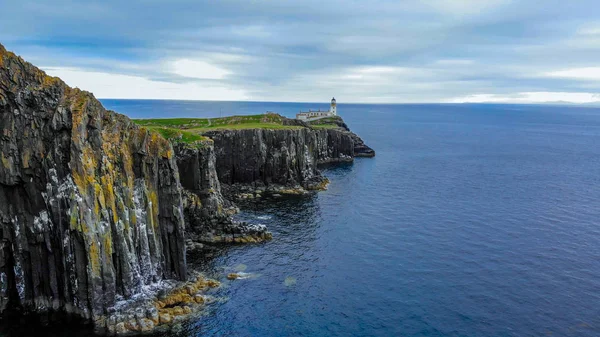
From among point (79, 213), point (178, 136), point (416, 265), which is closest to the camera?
point (79, 213)

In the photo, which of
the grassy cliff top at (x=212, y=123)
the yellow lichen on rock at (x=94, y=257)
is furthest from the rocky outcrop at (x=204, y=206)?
the yellow lichen on rock at (x=94, y=257)

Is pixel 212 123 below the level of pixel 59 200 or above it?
above

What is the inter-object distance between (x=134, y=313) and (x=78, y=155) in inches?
723

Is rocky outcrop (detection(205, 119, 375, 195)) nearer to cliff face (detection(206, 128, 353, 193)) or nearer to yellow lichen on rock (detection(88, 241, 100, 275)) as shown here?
cliff face (detection(206, 128, 353, 193))

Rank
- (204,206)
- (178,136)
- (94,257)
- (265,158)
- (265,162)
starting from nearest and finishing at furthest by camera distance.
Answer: (94,257) < (204,206) < (178,136) < (265,162) < (265,158)

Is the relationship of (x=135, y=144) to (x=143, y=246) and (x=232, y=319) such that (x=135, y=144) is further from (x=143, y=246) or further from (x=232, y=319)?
(x=232, y=319)

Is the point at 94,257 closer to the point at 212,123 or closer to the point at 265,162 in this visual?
the point at 265,162

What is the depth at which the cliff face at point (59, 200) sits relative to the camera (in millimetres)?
47594

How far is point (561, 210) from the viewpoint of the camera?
322ft

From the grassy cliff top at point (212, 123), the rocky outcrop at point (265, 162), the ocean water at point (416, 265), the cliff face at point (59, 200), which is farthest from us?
the grassy cliff top at point (212, 123)

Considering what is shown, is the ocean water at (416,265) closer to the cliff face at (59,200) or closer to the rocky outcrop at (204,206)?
the rocky outcrop at (204,206)

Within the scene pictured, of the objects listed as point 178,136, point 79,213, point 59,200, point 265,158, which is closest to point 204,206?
point 178,136

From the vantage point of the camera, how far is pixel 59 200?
157ft

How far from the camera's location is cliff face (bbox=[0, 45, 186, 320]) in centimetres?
4759
